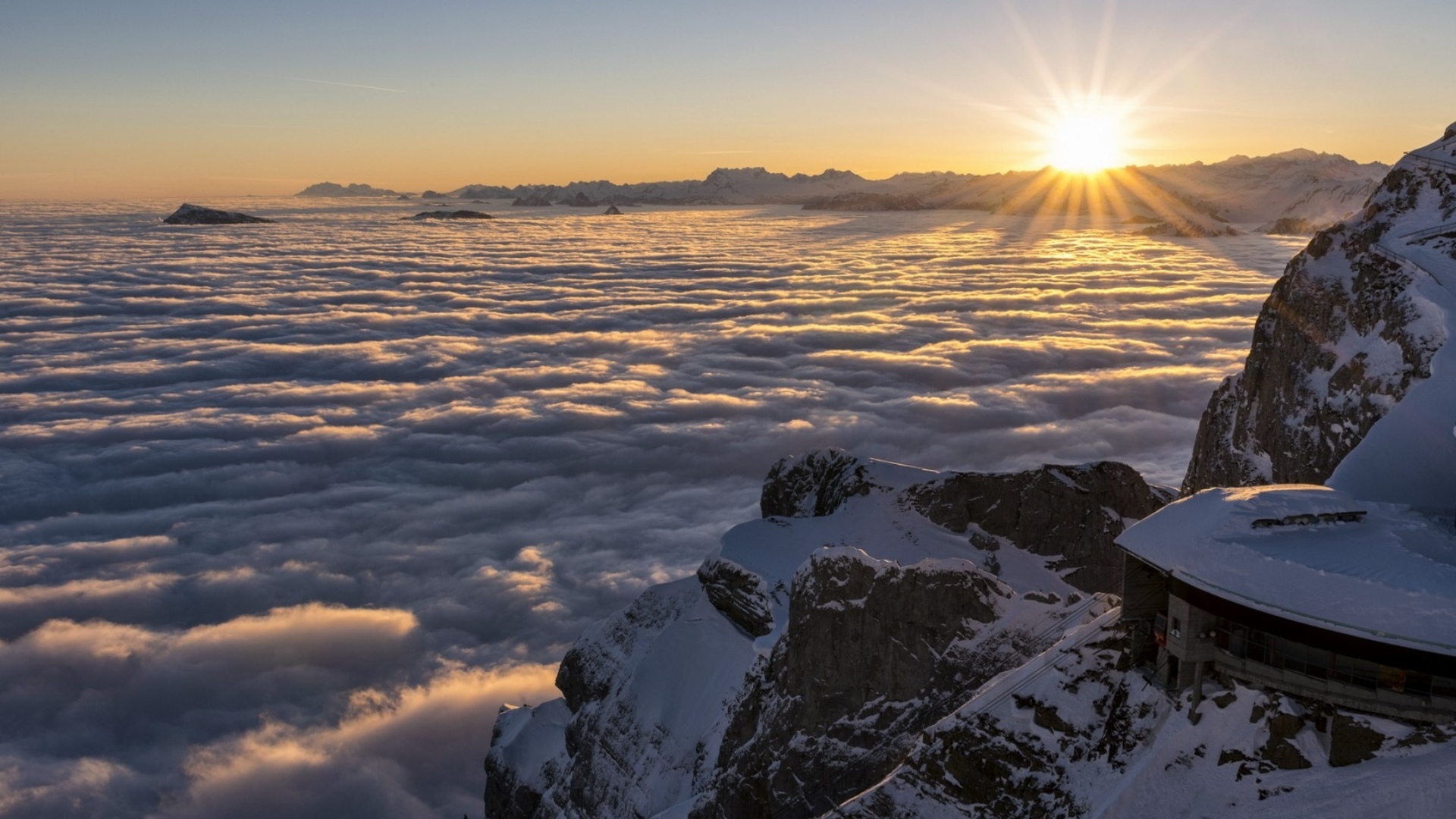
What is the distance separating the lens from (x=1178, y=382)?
14975cm

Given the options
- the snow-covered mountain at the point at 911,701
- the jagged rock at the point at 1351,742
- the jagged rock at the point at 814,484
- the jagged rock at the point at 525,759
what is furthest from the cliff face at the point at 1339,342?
the jagged rock at the point at 525,759

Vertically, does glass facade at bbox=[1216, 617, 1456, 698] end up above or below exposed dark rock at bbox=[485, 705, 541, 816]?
above

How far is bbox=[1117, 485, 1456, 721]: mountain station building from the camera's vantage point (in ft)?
66.9

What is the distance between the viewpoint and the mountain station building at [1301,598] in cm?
2041

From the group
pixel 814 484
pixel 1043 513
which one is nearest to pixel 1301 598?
pixel 1043 513

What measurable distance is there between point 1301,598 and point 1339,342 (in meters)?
21.2

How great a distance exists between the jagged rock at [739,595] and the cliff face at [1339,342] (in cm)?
1972

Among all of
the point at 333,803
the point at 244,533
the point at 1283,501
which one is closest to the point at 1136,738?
the point at 1283,501

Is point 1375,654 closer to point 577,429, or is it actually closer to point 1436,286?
point 1436,286

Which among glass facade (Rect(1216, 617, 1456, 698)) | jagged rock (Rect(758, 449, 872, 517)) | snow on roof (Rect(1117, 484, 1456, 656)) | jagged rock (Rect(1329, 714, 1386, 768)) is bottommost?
jagged rock (Rect(758, 449, 872, 517))

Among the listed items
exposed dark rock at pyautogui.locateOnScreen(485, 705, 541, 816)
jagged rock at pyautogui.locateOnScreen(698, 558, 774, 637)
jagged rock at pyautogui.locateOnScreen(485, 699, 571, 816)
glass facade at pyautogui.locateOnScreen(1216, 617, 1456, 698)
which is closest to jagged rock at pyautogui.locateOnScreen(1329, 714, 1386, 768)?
glass facade at pyautogui.locateOnScreen(1216, 617, 1456, 698)

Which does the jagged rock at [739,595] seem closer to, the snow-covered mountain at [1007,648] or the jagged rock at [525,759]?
the snow-covered mountain at [1007,648]

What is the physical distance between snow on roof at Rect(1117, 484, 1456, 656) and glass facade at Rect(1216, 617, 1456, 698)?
79cm

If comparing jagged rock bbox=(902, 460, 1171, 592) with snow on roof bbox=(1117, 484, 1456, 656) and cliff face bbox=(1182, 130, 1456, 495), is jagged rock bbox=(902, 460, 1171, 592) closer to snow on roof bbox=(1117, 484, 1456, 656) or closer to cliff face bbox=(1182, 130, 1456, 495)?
cliff face bbox=(1182, 130, 1456, 495)
